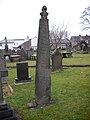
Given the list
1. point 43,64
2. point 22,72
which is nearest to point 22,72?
point 22,72

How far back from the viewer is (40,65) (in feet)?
24.8

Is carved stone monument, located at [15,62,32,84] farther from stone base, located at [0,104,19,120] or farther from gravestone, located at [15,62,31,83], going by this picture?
stone base, located at [0,104,19,120]

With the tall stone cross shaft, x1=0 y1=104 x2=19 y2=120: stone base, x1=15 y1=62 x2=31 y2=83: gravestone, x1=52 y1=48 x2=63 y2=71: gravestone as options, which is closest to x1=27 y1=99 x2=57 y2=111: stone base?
the tall stone cross shaft

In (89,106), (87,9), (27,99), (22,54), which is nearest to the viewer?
(89,106)

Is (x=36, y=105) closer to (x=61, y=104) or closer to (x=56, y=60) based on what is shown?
(x=61, y=104)

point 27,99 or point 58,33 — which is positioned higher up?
point 58,33

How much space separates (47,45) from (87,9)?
116 ft

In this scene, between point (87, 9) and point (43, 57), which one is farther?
point (87, 9)

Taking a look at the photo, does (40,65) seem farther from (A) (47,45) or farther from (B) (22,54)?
(B) (22,54)

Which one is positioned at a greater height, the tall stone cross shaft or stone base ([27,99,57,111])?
the tall stone cross shaft

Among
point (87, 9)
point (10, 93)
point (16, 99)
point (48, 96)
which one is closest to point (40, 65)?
point (48, 96)

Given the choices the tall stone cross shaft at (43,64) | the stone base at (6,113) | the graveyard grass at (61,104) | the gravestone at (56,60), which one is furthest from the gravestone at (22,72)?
the stone base at (6,113)

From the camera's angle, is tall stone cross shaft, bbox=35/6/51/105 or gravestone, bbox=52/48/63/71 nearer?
tall stone cross shaft, bbox=35/6/51/105

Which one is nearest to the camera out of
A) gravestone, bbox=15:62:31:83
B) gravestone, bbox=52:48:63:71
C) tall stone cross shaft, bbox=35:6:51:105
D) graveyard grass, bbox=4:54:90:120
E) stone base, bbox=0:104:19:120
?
stone base, bbox=0:104:19:120
